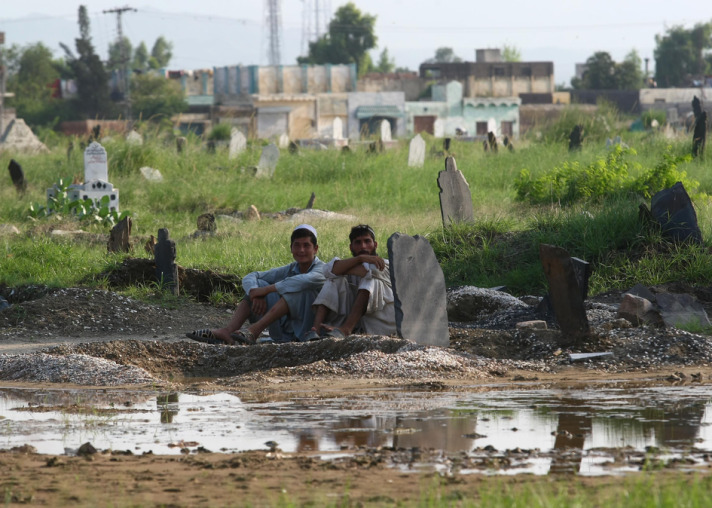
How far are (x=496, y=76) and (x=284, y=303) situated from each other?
186 ft

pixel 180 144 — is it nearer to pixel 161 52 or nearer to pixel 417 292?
pixel 417 292

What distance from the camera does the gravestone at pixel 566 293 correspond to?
7.16 metres

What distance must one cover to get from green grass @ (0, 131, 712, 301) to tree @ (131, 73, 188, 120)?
33.8 metres

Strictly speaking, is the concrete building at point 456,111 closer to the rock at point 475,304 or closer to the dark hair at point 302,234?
the rock at point 475,304

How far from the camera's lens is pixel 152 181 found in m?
18.9

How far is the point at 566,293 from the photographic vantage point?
23.5ft

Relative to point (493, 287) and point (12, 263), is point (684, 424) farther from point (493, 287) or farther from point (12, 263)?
point (12, 263)

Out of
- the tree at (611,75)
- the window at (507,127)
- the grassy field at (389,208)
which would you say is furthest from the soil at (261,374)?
the tree at (611,75)

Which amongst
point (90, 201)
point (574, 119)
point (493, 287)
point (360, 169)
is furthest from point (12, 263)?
point (574, 119)

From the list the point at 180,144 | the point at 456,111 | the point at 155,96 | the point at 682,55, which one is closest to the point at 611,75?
the point at 682,55

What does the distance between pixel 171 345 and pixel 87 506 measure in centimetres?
409

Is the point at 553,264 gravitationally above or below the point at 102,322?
above

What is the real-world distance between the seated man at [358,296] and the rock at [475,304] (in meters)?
1.45

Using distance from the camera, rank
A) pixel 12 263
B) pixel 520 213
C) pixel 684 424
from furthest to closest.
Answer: pixel 520 213, pixel 12 263, pixel 684 424
